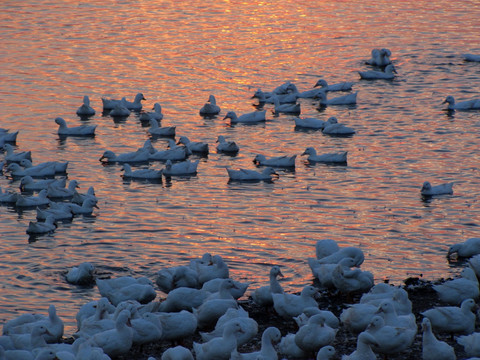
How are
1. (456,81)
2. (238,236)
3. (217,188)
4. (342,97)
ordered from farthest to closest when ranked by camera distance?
1. (456,81)
2. (342,97)
3. (217,188)
4. (238,236)

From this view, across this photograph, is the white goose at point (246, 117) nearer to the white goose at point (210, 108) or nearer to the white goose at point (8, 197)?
the white goose at point (210, 108)

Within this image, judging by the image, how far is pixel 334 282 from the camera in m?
15.1

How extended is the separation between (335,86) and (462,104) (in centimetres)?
456

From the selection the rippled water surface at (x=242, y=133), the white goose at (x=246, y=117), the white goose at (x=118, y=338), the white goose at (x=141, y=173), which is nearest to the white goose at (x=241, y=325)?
the white goose at (x=118, y=338)

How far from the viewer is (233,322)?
12.4m

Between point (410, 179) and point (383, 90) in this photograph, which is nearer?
point (410, 179)

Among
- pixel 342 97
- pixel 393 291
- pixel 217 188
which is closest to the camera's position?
pixel 393 291

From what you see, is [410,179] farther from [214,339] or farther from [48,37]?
[48,37]

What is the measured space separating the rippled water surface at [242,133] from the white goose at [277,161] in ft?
1.33

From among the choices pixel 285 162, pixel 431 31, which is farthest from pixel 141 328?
pixel 431 31

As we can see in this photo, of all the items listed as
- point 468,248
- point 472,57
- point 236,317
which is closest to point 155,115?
point 468,248

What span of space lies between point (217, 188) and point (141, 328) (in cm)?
908

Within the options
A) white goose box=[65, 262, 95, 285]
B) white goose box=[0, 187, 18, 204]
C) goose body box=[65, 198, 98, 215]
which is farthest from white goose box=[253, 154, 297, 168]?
white goose box=[65, 262, 95, 285]

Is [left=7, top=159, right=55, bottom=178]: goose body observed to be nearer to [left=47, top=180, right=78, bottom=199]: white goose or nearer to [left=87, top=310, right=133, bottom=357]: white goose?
[left=47, top=180, right=78, bottom=199]: white goose
